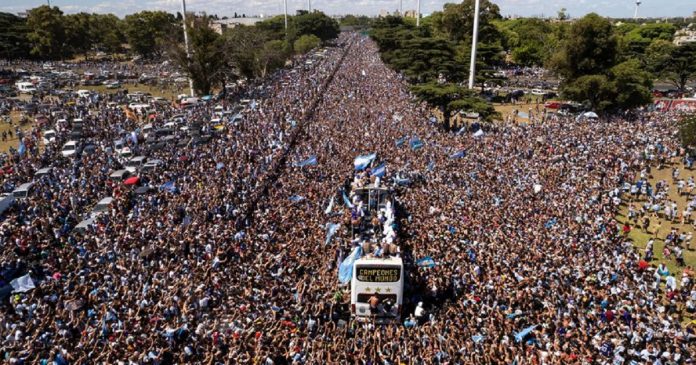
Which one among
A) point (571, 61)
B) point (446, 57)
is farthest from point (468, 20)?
point (571, 61)

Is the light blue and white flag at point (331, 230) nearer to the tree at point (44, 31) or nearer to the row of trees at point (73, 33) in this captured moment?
the row of trees at point (73, 33)

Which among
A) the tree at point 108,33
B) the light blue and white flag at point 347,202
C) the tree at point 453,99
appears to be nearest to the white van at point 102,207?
the light blue and white flag at point 347,202

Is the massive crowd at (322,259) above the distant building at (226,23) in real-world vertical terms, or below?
below

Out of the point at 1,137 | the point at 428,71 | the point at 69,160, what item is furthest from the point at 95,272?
the point at 428,71

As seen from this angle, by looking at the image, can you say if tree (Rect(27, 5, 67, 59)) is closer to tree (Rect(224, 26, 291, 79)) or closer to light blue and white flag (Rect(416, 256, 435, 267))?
tree (Rect(224, 26, 291, 79))

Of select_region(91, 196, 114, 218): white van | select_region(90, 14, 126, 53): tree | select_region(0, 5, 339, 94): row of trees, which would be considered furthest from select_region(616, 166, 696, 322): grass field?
select_region(90, 14, 126, 53): tree
